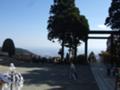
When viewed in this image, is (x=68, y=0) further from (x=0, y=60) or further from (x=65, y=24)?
(x=0, y=60)

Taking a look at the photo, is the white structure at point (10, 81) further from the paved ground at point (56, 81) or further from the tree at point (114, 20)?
the tree at point (114, 20)

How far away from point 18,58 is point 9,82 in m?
32.5

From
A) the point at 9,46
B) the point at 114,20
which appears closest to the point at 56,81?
the point at 114,20

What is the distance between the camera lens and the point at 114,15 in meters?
32.8

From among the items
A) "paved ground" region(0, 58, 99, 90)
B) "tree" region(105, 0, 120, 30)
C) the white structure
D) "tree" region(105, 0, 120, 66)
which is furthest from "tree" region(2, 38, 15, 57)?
the white structure

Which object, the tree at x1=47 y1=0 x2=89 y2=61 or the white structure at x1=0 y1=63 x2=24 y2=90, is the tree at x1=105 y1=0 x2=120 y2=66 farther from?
the white structure at x1=0 y1=63 x2=24 y2=90

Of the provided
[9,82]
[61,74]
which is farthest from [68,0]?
[9,82]

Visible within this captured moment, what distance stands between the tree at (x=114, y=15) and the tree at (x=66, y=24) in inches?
242

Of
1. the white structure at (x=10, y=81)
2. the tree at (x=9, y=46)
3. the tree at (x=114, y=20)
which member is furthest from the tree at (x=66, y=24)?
the white structure at (x=10, y=81)

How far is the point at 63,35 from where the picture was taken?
40.9 m

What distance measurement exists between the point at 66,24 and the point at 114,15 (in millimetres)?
8550

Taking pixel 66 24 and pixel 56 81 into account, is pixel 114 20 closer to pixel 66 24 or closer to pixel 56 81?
pixel 66 24

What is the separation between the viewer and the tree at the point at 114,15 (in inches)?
1283

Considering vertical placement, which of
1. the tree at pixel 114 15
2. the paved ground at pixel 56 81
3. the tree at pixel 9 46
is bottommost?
the paved ground at pixel 56 81
